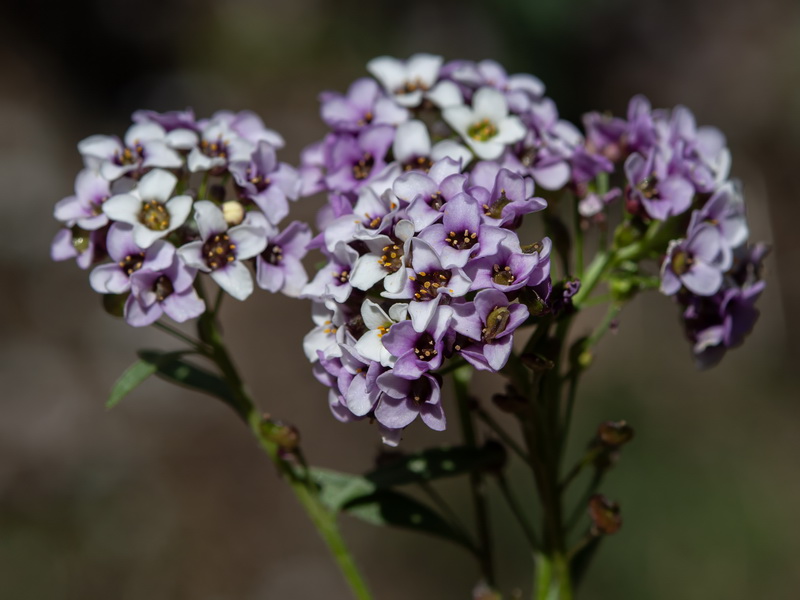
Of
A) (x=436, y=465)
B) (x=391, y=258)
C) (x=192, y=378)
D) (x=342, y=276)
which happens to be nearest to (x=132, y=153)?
(x=192, y=378)

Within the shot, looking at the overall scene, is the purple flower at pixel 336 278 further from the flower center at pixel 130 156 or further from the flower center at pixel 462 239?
the flower center at pixel 130 156

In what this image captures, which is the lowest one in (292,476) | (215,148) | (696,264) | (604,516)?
(604,516)

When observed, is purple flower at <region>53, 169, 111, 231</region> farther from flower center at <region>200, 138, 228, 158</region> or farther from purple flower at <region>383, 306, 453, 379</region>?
purple flower at <region>383, 306, 453, 379</region>

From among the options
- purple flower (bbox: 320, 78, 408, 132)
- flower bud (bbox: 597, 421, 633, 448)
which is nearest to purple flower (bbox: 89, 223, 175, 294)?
purple flower (bbox: 320, 78, 408, 132)

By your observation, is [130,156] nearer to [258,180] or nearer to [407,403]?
[258,180]

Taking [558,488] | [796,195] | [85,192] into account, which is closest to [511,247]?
[558,488]

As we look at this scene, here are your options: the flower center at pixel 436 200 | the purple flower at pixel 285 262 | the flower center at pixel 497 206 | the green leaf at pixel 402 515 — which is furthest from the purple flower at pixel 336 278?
the green leaf at pixel 402 515

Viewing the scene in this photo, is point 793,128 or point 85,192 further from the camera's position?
point 793,128

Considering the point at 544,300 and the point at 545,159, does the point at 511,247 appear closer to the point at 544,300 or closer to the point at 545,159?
the point at 544,300
